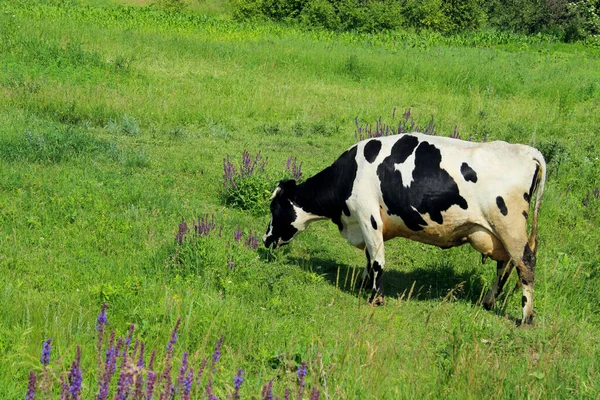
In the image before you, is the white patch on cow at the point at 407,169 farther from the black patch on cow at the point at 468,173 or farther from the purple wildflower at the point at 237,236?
the purple wildflower at the point at 237,236

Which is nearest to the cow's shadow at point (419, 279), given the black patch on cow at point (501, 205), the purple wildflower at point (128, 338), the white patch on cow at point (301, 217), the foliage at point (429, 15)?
the white patch on cow at point (301, 217)

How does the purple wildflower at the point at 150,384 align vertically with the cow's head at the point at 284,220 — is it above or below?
above

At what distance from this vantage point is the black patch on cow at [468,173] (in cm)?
728

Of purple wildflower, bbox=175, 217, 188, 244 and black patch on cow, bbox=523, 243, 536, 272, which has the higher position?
black patch on cow, bbox=523, 243, 536, 272

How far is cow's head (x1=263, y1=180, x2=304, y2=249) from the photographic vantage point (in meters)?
8.80

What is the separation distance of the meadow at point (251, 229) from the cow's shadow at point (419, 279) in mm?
33

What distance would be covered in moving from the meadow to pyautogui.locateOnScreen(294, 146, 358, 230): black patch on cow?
0.70m

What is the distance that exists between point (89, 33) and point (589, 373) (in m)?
19.2

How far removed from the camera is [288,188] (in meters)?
8.87

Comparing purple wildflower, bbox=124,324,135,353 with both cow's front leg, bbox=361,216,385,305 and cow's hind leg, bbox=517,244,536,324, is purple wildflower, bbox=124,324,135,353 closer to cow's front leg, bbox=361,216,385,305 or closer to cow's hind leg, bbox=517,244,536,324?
cow's front leg, bbox=361,216,385,305

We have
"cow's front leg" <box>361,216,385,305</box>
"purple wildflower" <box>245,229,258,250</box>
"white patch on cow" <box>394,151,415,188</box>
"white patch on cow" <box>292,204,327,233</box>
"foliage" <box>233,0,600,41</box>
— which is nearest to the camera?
"white patch on cow" <box>394,151,415,188</box>

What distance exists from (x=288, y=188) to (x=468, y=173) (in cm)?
241

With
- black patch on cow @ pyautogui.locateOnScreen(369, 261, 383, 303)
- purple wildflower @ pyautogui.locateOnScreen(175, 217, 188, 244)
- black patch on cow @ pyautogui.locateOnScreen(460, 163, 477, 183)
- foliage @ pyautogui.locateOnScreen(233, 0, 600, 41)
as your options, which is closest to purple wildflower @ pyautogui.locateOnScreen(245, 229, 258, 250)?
purple wildflower @ pyautogui.locateOnScreen(175, 217, 188, 244)

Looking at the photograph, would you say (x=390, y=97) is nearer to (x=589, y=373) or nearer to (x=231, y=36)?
(x=231, y=36)
